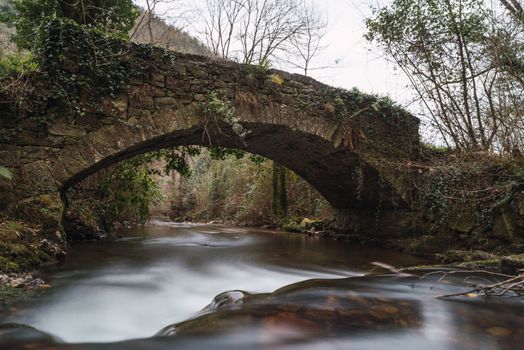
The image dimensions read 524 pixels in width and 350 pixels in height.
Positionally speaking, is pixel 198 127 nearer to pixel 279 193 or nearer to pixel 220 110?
pixel 220 110

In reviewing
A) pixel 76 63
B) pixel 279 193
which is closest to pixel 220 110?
pixel 76 63

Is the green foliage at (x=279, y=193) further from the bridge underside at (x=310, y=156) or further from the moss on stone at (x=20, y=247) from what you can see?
the moss on stone at (x=20, y=247)

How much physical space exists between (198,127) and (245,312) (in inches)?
141

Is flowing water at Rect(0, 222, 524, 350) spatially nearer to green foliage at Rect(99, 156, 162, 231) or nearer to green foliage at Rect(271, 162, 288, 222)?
green foliage at Rect(99, 156, 162, 231)

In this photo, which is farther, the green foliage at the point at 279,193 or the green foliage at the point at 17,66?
the green foliage at the point at 279,193

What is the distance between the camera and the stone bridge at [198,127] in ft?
15.5

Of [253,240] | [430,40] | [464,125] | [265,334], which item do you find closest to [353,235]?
[253,240]

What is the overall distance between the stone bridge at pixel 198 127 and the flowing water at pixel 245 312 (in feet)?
4.38

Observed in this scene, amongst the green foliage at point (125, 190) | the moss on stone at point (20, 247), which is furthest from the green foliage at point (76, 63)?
the green foliage at point (125, 190)

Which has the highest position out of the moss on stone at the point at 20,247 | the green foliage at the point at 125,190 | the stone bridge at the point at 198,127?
the stone bridge at the point at 198,127

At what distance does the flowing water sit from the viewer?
2.49m

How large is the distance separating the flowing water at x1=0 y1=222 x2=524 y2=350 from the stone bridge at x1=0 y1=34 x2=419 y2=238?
133 cm

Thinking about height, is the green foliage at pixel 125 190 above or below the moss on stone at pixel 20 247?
above

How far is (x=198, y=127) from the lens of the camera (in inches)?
233
